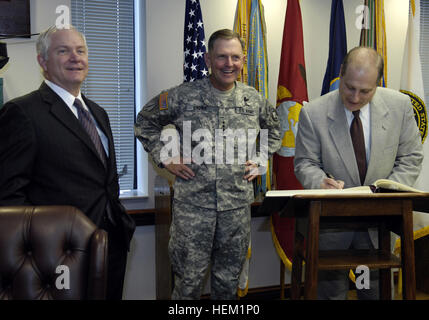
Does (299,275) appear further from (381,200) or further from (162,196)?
(162,196)

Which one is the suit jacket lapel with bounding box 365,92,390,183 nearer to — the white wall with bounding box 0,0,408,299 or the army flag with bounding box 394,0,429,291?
the army flag with bounding box 394,0,429,291

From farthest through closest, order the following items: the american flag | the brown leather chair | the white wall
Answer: the american flag
the white wall
the brown leather chair

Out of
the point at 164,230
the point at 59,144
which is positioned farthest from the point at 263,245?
the point at 59,144

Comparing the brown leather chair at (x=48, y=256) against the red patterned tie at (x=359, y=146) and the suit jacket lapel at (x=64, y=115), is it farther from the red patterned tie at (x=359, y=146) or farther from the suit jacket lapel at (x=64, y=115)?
the red patterned tie at (x=359, y=146)

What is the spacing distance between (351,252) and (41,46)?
167 cm

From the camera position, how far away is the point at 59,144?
1671mm

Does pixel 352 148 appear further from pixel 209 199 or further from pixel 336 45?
pixel 336 45

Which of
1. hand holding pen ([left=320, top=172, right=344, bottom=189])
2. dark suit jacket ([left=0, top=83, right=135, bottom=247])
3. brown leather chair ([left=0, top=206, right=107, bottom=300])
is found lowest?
brown leather chair ([left=0, top=206, right=107, bottom=300])

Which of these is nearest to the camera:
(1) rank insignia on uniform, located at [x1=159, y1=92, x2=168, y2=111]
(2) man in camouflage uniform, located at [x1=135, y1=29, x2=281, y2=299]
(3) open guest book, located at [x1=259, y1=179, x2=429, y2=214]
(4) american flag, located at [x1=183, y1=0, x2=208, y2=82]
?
(3) open guest book, located at [x1=259, y1=179, x2=429, y2=214]

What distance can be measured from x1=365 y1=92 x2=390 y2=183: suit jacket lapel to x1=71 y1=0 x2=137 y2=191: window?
1874 millimetres

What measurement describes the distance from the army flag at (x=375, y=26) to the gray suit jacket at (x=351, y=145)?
1321mm

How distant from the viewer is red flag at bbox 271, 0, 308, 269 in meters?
3.19

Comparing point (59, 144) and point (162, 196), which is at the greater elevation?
point (59, 144)

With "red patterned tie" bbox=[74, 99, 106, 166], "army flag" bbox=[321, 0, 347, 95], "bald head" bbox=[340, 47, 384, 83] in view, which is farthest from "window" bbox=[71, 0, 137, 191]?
"bald head" bbox=[340, 47, 384, 83]
